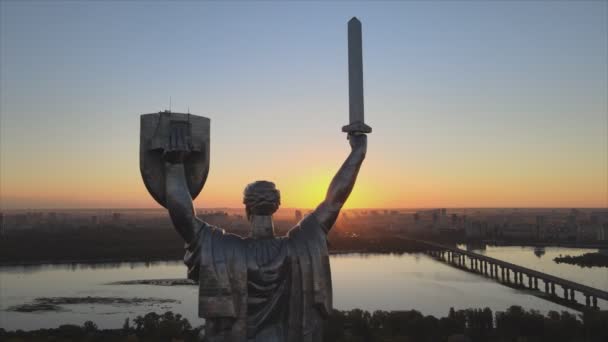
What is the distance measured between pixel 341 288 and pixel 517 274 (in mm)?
19703

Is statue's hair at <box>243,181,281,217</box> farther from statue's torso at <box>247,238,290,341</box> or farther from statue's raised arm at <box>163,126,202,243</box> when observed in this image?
statue's raised arm at <box>163,126,202,243</box>

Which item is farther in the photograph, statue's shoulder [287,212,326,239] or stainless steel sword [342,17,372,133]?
stainless steel sword [342,17,372,133]

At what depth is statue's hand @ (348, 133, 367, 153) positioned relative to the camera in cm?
389

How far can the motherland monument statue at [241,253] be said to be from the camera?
338cm

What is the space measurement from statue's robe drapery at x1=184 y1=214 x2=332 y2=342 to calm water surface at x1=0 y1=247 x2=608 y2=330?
83.7ft

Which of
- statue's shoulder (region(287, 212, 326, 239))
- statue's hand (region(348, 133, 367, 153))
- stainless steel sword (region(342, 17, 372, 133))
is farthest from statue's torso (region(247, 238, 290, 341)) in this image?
stainless steel sword (region(342, 17, 372, 133))

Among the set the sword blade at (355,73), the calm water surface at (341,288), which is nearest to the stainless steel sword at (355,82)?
the sword blade at (355,73)

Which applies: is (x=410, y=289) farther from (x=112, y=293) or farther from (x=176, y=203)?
(x=176, y=203)

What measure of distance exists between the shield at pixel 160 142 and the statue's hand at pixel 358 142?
1.03 meters

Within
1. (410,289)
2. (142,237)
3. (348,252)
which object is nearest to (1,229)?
(142,237)

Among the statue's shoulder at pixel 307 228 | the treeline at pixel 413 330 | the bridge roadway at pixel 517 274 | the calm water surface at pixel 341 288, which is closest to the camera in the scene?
the statue's shoulder at pixel 307 228

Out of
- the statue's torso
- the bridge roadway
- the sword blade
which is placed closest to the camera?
the statue's torso

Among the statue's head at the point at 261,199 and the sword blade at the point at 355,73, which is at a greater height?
the sword blade at the point at 355,73

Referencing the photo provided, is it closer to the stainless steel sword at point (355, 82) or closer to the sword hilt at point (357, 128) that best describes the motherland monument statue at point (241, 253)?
the stainless steel sword at point (355, 82)
